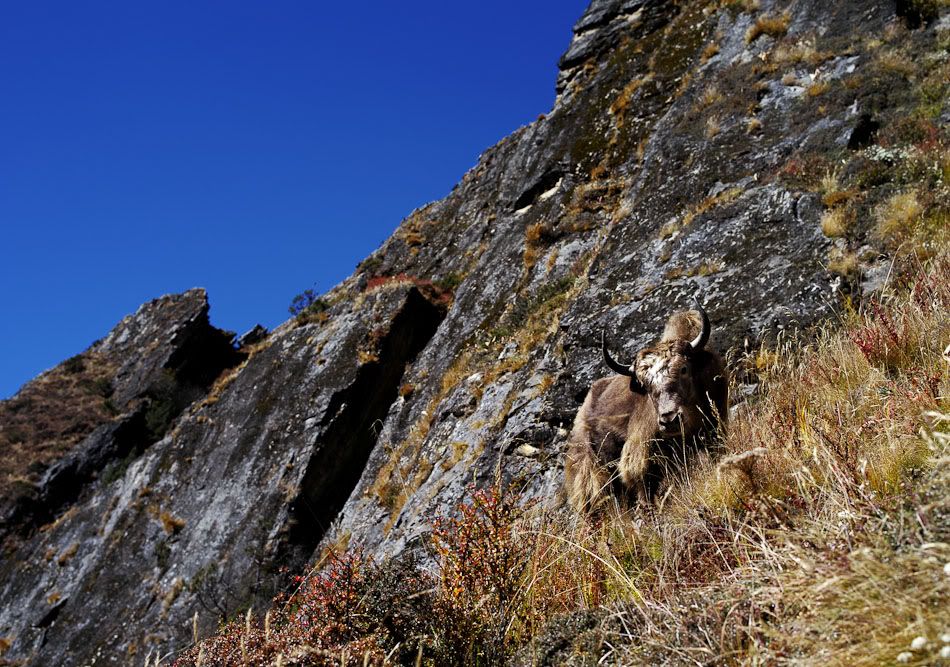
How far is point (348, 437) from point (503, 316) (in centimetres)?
536

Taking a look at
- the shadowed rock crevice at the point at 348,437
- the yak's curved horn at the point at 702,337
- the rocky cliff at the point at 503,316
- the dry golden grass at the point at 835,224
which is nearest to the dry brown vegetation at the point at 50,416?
the rocky cliff at the point at 503,316

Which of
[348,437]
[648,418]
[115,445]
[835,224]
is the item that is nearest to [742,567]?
[648,418]

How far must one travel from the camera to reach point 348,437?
56.9ft

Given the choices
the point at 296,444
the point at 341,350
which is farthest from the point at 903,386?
the point at 341,350

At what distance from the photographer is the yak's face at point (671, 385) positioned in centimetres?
643

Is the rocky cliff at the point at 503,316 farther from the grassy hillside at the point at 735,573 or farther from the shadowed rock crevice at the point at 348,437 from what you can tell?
the grassy hillside at the point at 735,573

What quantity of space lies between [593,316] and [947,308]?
20.0 ft

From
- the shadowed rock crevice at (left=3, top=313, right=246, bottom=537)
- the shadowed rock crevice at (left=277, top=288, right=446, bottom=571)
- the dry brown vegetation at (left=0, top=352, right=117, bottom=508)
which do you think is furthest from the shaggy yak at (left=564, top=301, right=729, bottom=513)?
the dry brown vegetation at (left=0, top=352, right=117, bottom=508)

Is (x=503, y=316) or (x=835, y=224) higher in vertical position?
(x=503, y=316)

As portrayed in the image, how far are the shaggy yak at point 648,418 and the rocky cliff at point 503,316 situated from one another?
3.12 feet

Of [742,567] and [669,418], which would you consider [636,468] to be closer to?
[669,418]

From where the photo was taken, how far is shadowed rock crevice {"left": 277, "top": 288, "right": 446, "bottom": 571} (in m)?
15.8

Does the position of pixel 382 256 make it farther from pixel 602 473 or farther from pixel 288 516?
pixel 602 473

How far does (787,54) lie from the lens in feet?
46.9
